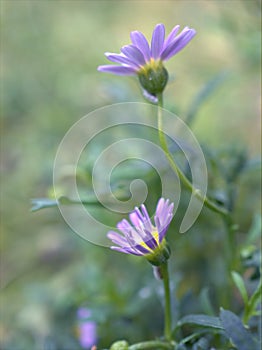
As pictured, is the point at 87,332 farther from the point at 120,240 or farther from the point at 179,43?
the point at 179,43

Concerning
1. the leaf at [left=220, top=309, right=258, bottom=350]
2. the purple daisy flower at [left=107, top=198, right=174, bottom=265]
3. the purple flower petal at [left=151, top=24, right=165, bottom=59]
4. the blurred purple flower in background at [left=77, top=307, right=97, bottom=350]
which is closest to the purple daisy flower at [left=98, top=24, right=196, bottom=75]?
the purple flower petal at [left=151, top=24, right=165, bottom=59]

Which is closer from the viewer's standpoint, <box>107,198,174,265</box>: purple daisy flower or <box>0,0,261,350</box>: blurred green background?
<box>107,198,174,265</box>: purple daisy flower

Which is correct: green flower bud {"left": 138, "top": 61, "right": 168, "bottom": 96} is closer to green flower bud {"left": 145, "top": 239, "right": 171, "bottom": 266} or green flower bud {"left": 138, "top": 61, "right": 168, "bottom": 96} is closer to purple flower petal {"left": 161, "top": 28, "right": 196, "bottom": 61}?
purple flower petal {"left": 161, "top": 28, "right": 196, "bottom": 61}

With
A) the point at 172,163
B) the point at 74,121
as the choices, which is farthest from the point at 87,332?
the point at 74,121

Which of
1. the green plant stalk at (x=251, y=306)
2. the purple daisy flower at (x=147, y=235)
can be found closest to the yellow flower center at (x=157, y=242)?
the purple daisy flower at (x=147, y=235)

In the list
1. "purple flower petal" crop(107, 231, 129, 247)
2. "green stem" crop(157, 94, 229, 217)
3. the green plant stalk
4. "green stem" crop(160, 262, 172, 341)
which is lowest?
the green plant stalk

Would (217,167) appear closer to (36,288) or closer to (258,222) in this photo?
(258,222)

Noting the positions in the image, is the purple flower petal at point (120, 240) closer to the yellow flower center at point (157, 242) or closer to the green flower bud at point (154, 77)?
the yellow flower center at point (157, 242)
